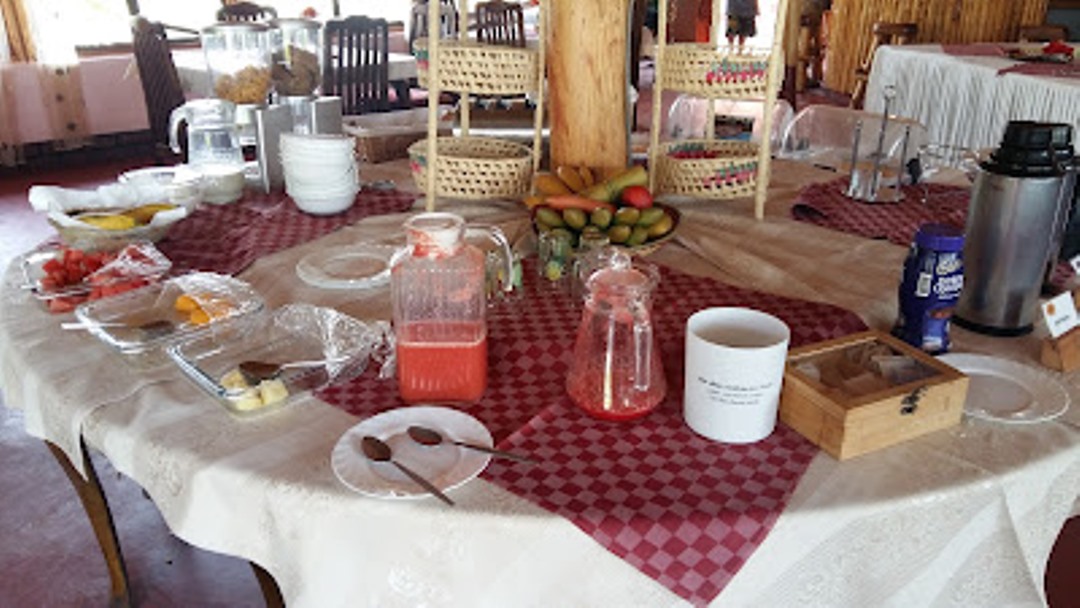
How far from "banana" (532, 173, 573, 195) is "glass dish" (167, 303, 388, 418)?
410mm

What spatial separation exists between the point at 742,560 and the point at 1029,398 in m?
0.41

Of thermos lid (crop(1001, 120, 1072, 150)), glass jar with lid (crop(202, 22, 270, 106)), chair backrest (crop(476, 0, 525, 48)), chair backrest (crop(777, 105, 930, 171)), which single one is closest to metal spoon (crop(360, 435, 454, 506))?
thermos lid (crop(1001, 120, 1072, 150))

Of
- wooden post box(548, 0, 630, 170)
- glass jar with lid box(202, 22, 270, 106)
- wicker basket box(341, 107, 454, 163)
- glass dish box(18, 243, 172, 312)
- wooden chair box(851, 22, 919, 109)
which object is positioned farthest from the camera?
wooden chair box(851, 22, 919, 109)

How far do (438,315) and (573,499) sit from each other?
255 mm

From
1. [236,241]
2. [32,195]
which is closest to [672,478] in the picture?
[236,241]

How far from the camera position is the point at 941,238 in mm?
892

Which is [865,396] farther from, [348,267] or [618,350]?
[348,267]

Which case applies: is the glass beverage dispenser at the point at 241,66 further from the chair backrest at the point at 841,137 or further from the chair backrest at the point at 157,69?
the chair backrest at the point at 157,69

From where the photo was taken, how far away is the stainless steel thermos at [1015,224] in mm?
946

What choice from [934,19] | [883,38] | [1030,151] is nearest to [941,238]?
[1030,151]

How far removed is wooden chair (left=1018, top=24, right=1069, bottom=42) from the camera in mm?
4121

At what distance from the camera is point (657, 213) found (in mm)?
1237

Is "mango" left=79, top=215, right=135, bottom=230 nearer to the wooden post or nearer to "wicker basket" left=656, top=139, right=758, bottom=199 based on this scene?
the wooden post

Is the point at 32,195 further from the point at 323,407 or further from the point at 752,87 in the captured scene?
the point at 752,87
